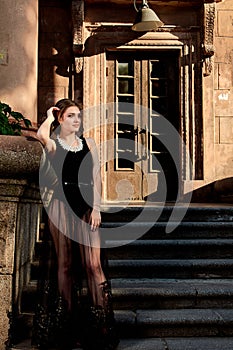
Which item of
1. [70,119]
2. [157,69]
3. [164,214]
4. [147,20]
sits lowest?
[164,214]

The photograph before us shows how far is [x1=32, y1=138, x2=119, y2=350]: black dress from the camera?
10.9 feet

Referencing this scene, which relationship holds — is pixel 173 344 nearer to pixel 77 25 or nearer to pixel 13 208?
pixel 13 208

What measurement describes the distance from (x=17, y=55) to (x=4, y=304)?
2.94m

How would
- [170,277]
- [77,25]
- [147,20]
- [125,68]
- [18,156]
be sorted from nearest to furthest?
[18,156] → [170,277] → [147,20] → [77,25] → [125,68]

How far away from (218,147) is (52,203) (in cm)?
552

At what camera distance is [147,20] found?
736 cm

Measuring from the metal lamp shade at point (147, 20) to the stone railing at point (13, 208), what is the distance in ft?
15.1

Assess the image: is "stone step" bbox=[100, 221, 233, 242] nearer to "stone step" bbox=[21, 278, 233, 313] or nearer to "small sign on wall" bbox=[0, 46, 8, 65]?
"stone step" bbox=[21, 278, 233, 313]

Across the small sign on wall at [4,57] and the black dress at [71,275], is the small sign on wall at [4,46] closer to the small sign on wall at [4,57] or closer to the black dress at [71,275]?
the small sign on wall at [4,57]

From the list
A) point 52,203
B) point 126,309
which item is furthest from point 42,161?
point 126,309

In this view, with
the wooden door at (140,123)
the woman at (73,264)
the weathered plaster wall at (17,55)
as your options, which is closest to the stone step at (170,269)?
the woman at (73,264)

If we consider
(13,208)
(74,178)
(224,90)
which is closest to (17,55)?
(74,178)

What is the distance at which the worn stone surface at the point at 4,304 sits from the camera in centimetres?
325

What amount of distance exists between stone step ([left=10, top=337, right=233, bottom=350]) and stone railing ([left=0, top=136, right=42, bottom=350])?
31 cm
